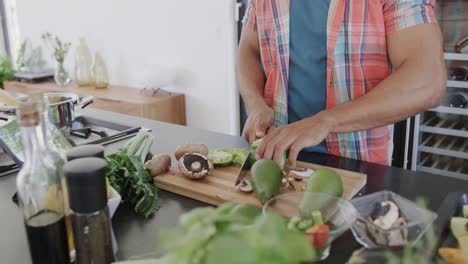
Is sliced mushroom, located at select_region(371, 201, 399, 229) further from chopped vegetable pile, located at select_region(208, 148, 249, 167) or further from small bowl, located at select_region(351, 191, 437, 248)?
chopped vegetable pile, located at select_region(208, 148, 249, 167)

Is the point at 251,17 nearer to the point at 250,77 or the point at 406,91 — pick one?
the point at 250,77

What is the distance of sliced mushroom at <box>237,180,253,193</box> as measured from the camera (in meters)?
1.05

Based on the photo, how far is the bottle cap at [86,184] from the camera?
25.0 inches

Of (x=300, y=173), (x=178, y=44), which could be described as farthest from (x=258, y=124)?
(x=178, y=44)

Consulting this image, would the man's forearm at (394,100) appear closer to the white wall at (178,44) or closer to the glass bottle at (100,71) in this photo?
the white wall at (178,44)

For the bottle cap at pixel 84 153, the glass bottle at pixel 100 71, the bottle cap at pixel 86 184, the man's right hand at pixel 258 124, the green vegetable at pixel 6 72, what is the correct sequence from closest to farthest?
the bottle cap at pixel 86 184 < the bottle cap at pixel 84 153 < the man's right hand at pixel 258 124 < the glass bottle at pixel 100 71 < the green vegetable at pixel 6 72

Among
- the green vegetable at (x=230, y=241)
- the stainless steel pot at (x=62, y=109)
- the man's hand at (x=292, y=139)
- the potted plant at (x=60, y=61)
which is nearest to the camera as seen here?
the green vegetable at (x=230, y=241)

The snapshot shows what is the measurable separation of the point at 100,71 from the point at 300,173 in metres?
2.89

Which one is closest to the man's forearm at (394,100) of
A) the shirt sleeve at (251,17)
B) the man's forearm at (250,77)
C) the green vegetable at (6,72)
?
the man's forearm at (250,77)

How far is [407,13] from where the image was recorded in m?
1.20

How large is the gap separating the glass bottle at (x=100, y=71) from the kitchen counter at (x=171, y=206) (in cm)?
236

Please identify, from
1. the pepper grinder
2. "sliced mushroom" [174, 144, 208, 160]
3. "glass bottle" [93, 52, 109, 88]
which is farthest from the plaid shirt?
"glass bottle" [93, 52, 109, 88]

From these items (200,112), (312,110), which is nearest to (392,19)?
(312,110)

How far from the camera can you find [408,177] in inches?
43.8
